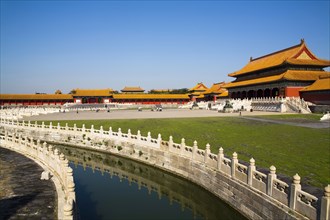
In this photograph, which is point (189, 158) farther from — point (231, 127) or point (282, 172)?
point (231, 127)

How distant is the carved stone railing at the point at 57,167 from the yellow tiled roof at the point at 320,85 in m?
38.7

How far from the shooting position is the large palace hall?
4359cm

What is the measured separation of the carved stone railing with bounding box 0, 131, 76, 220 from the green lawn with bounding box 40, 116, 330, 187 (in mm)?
10076

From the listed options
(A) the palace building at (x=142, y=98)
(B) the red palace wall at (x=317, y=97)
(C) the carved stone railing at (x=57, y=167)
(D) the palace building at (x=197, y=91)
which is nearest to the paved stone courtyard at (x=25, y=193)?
(C) the carved stone railing at (x=57, y=167)

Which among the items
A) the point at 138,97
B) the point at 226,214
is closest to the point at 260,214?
the point at 226,214

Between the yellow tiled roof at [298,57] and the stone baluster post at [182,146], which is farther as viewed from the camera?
the yellow tiled roof at [298,57]

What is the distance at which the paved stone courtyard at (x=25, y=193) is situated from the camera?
8.72 m

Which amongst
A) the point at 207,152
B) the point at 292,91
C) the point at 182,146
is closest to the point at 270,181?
→ the point at 207,152

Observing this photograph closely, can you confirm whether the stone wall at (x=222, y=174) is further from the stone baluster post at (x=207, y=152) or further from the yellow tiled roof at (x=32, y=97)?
the yellow tiled roof at (x=32, y=97)

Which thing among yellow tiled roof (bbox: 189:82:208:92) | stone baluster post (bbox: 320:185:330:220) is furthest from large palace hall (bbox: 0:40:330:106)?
stone baluster post (bbox: 320:185:330:220)

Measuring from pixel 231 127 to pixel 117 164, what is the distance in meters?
11.4

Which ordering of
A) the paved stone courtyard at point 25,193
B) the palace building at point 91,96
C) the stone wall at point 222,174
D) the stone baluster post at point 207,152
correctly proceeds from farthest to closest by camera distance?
the palace building at point 91,96 < the stone baluster post at point 207,152 < the paved stone courtyard at point 25,193 < the stone wall at point 222,174

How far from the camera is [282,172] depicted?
13406mm

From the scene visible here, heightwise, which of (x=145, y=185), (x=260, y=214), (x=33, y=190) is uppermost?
(x=33, y=190)
